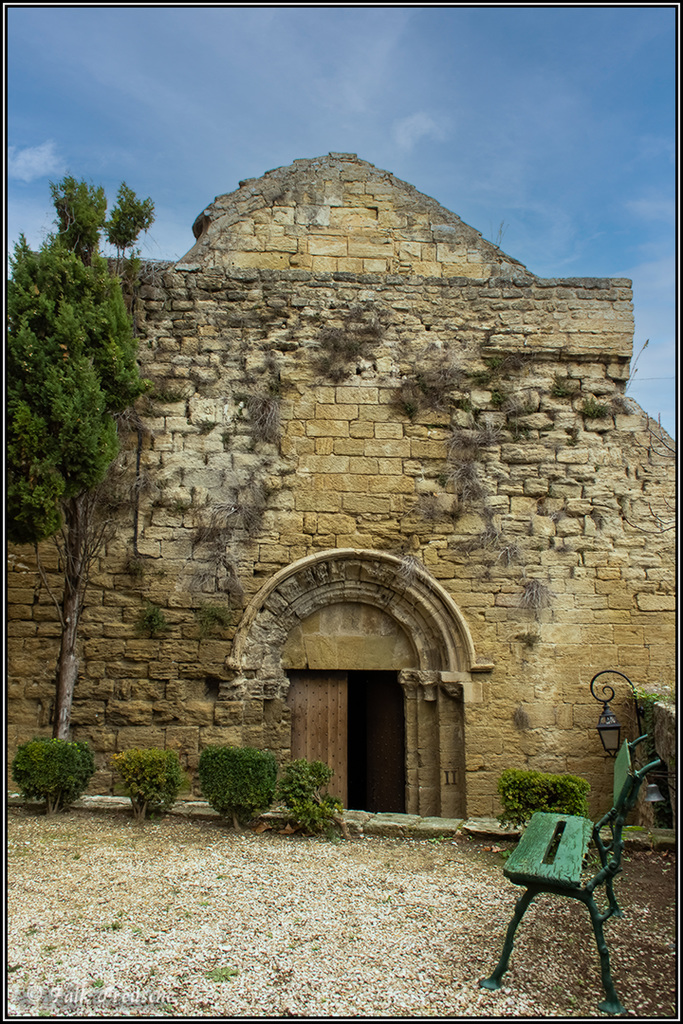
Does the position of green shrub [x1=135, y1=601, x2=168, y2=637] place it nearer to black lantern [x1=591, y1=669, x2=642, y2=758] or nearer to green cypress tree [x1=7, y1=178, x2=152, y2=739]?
green cypress tree [x1=7, y1=178, x2=152, y2=739]

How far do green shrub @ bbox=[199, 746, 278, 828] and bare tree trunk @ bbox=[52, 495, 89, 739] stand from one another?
1853 millimetres

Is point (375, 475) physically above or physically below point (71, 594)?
above

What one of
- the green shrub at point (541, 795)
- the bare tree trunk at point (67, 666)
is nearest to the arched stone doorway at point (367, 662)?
the green shrub at point (541, 795)

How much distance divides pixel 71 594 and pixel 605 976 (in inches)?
218

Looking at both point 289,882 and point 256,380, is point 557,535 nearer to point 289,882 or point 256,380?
point 256,380

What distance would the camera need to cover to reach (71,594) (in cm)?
685

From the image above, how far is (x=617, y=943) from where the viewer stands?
3744mm

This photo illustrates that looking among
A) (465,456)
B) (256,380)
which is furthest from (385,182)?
(465,456)

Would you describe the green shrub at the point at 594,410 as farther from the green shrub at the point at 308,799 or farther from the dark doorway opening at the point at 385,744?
the green shrub at the point at 308,799

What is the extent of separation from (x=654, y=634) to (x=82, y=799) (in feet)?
19.4

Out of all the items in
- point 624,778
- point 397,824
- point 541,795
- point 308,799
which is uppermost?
point 624,778

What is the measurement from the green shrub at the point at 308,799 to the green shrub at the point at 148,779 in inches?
36.4

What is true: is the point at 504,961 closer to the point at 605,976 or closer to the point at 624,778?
the point at 605,976

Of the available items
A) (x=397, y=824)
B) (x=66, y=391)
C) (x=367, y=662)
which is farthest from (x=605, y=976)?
(x=66, y=391)
